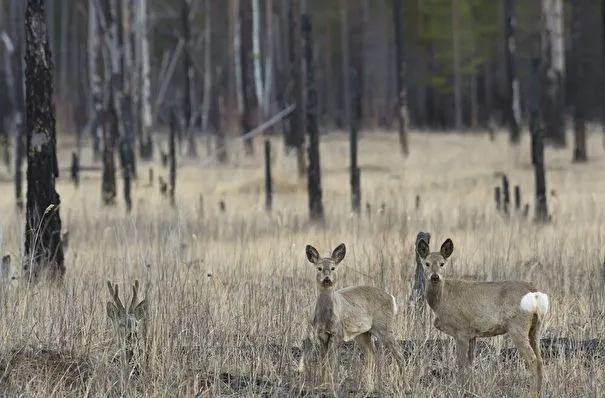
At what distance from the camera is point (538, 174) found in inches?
727

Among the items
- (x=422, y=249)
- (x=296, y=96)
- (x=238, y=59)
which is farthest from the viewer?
(x=238, y=59)

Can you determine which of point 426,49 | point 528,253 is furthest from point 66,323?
point 426,49

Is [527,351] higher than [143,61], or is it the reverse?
[143,61]

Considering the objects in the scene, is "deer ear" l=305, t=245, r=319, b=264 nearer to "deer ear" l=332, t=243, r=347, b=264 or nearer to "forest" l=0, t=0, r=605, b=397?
"forest" l=0, t=0, r=605, b=397

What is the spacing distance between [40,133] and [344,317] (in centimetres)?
491

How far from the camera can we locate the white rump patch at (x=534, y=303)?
302 inches

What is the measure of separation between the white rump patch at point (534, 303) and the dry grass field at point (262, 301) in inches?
17.4

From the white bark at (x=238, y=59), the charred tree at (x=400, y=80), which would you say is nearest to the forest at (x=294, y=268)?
the charred tree at (x=400, y=80)

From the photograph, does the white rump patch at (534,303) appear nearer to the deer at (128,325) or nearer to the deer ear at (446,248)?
the deer ear at (446,248)

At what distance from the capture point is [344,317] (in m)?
7.93

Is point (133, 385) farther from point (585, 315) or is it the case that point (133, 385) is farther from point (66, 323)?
point (585, 315)

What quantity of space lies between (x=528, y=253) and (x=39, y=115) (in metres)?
5.23

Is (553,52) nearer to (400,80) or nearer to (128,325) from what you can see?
(400,80)

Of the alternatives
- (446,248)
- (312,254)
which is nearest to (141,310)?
(312,254)
